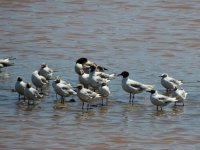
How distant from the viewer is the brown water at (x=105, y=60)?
19.5 metres

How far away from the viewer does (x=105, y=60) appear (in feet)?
90.6

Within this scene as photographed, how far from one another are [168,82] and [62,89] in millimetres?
2965

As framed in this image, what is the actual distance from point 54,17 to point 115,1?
4.30 meters

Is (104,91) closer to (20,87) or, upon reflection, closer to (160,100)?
(160,100)

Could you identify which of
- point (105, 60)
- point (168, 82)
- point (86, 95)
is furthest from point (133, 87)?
point (105, 60)

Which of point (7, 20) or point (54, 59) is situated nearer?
point (54, 59)

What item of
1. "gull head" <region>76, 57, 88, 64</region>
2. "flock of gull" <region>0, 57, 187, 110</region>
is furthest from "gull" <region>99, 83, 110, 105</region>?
"gull head" <region>76, 57, 88, 64</region>

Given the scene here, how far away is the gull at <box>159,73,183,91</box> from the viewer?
2368 cm

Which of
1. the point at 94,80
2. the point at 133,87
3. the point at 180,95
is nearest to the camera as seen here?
the point at 180,95

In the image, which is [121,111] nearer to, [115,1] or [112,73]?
[112,73]

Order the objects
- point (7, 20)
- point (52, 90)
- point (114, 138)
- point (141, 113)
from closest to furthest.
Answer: point (114, 138) < point (141, 113) < point (52, 90) < point (7, 20)

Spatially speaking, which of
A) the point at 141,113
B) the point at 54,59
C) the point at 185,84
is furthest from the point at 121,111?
the point at 54,59

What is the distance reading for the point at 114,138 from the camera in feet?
63.7

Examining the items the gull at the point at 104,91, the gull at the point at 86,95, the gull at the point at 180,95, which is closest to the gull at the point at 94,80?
the gull at the point at 104,91
